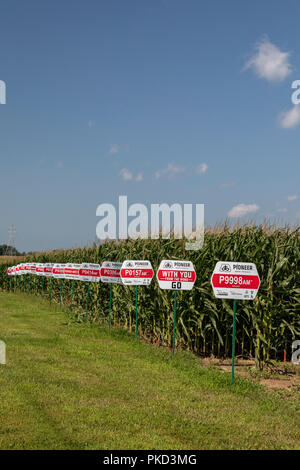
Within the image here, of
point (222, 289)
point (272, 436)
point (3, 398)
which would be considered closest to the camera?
point (272, 436)

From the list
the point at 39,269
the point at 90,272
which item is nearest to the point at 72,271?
the point at 90,272

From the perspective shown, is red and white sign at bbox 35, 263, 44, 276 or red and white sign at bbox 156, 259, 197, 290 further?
red and white sign at bbox 35, 263, 44, 276

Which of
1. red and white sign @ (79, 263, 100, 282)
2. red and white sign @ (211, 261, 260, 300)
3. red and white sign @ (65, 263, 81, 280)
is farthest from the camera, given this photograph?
red and white sign @ (65, 263, 81, 280)

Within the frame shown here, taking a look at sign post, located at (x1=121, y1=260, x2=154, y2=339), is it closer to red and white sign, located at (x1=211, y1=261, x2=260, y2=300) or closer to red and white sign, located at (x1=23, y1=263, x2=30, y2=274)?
red and white sign, located at (x1=211, y1=261, x2=260, y2=300)

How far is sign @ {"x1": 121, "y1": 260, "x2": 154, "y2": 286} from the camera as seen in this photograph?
1394cm

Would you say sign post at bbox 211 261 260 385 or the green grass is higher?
sign post at bbox 211 261 260 385

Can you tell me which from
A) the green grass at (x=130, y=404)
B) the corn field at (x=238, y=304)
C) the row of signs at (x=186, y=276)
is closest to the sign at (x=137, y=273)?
the row of signs at (x=186, y=276)

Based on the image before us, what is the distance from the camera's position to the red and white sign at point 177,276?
11.7 m

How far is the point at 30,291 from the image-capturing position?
37.8 metres

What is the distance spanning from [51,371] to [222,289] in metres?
3.63

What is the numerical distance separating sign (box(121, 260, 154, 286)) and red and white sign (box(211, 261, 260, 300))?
14.9 feet

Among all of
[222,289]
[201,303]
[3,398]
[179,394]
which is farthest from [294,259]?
[3,398]

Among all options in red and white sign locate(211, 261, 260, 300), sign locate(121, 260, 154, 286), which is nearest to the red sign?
red and white sign locate(211, 261, 260, 300)
